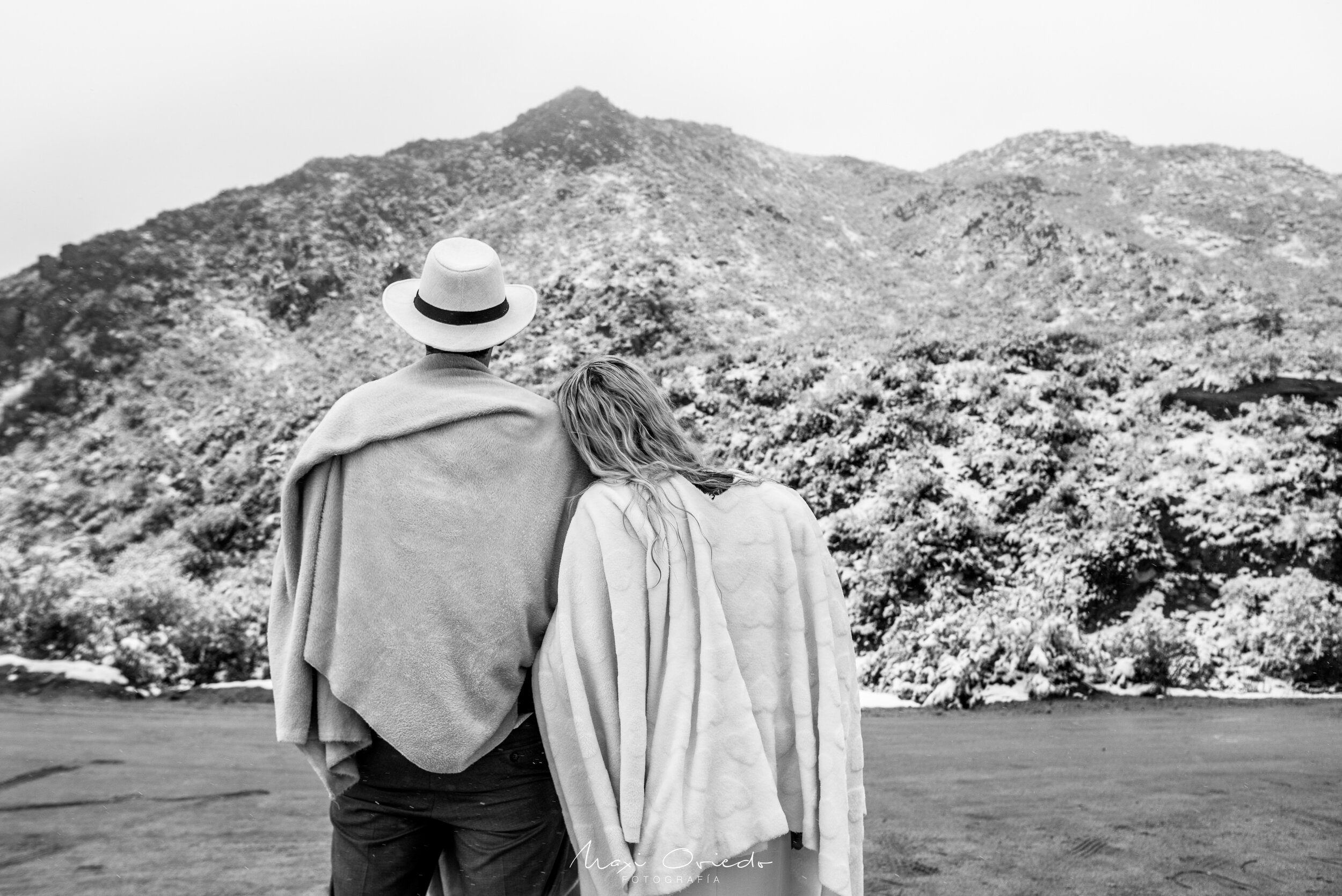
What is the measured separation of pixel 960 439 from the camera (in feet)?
30.9

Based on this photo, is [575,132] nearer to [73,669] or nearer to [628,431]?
[73,669]

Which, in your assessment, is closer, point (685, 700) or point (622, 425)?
point (685, 700)

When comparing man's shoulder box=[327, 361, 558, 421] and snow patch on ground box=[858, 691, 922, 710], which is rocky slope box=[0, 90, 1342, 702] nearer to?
snow patch on ground box=[858, 691, 922, 710]

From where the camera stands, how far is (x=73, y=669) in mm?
7477

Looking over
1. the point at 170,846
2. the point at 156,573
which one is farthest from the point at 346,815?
the point at 156,573

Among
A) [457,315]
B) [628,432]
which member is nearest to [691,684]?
[628,432]

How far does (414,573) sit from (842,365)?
32.9 feet

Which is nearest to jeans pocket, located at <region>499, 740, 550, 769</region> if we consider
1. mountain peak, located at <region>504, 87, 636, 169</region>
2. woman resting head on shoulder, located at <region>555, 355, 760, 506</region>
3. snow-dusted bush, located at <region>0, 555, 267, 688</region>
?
woman resting head on shoulder, located at <region>555, 355, 760, 506</region>

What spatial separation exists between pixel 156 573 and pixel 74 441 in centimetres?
418

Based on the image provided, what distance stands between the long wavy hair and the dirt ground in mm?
2054

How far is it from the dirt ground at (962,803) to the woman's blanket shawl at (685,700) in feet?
5.64

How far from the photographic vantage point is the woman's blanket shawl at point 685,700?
5.39ft

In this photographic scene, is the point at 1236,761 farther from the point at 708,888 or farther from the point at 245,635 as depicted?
the point at 245,635

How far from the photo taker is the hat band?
1913 mm
